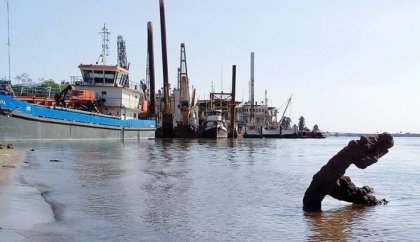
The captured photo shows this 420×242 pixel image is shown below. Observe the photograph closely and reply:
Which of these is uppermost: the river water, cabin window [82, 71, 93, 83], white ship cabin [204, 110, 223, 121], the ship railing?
cabin window [82, 71, 93, 83]

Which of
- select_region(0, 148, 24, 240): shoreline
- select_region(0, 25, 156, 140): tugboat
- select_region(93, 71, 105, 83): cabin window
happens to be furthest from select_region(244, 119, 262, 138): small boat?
select_region(0, 148, 24, 240): shoreline

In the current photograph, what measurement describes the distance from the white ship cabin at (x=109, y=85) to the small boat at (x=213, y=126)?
78.4 ft

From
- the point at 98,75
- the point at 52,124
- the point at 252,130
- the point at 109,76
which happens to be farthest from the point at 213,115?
the point at 52,124

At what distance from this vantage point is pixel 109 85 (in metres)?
61.0

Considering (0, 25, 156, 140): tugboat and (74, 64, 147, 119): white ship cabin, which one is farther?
(74, 64, 147, 119): white ship cabin

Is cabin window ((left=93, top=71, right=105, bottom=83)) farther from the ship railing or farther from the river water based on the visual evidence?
the river water

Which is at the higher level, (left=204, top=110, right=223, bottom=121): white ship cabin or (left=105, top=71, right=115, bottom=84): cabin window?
(left=105, top=71, right=115, bottom=84): cabin window

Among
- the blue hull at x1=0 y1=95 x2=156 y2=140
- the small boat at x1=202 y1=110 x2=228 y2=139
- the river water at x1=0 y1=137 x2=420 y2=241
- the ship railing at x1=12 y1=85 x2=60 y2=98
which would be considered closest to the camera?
the river water at x1=0 y1=137 x2=420 y2=241

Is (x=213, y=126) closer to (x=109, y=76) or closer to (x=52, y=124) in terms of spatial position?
(x=109, y=76)

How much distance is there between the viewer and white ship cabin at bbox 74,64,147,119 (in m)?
60.9

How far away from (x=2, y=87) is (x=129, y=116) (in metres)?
21.4

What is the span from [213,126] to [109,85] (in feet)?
92.7

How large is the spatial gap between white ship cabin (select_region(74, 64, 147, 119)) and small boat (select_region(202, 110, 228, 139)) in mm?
23893

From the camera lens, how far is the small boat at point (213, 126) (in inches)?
3378
